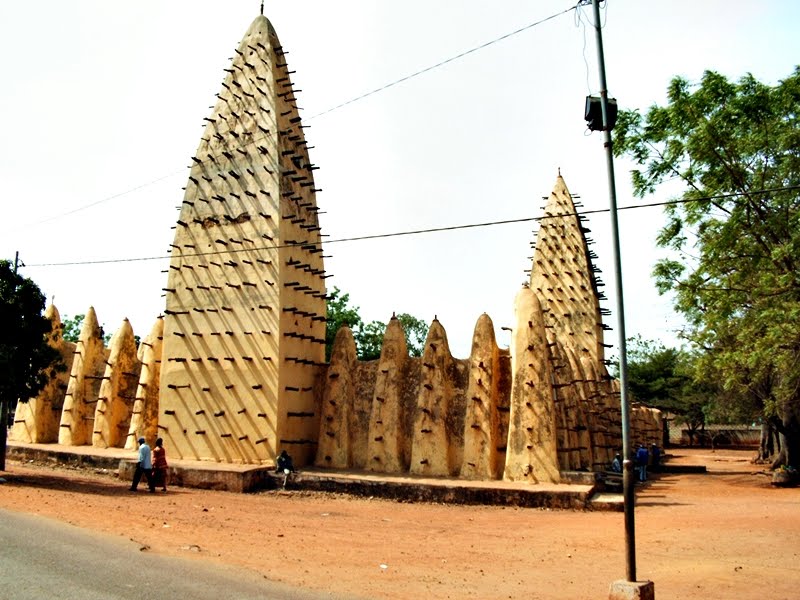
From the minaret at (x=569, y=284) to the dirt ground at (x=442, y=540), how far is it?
10.6 meters

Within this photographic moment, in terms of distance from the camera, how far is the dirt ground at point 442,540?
31.8ft

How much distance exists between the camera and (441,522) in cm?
1521

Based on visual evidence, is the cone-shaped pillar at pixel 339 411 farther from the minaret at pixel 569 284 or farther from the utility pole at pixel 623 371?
the utility pole at pixel 623 371

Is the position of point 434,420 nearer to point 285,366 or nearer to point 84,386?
point 285,366

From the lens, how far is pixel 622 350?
8.91m

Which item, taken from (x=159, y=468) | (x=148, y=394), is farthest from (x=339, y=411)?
(x=148, y=394)

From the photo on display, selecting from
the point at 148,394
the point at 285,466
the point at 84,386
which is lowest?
the point at 285,466

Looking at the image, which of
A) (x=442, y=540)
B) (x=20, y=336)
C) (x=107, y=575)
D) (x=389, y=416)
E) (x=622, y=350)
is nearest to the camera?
(x=107, y=575)

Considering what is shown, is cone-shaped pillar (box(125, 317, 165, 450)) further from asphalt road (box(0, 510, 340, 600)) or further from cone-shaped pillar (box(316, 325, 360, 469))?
asphalt road (box(0, 510, 340, 600))

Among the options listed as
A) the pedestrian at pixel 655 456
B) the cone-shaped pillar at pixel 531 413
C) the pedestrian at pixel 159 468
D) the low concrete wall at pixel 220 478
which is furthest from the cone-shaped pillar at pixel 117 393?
the pedestrian at pixel 655 456

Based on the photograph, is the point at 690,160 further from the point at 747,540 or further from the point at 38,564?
the point at 38,564

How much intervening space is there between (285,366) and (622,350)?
1403 centimetres

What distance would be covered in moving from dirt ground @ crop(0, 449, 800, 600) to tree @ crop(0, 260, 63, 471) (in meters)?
2.52

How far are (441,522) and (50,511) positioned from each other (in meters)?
7.70
